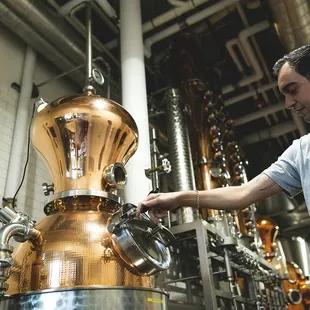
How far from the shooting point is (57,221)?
4.47 feet

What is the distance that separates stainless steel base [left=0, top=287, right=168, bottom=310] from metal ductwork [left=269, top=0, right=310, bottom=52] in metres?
2.50

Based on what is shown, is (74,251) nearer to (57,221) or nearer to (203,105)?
(57,221)

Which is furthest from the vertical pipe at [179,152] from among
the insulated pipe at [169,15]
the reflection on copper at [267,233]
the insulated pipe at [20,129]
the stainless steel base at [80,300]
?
→ the reflection on copper at [267,233]

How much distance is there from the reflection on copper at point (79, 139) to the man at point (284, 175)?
363 millimetres

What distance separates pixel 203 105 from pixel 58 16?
141 cm

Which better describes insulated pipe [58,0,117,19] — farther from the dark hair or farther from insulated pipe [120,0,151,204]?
the dark hair

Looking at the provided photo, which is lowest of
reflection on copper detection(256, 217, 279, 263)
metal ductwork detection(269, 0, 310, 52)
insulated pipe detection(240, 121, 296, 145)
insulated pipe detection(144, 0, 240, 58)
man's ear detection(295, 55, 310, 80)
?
man's ear detection(295, 55, 310, 80)

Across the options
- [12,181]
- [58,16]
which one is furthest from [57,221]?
[58,16]

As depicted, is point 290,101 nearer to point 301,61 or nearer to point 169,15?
point 301,61

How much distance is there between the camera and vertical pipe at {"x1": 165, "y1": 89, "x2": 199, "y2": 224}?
248cm

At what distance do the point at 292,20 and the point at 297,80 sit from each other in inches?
81.0

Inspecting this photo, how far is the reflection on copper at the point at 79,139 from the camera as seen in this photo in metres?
1.53

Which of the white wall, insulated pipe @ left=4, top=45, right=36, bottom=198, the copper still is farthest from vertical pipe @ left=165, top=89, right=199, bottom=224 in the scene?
the copper still

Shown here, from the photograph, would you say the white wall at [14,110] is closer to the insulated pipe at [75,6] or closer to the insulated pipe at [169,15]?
the insulated pipe at [75,6]
